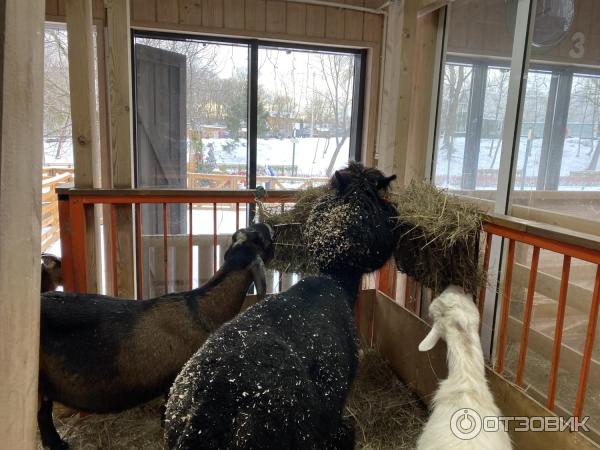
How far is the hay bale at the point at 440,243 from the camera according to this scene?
6.51 ft

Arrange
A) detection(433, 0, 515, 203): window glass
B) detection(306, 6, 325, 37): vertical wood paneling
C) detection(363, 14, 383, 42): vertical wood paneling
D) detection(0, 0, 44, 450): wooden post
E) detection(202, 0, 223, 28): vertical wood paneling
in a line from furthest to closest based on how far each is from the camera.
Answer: detection(363, 14, 383, 42): vertical wood paneling < detection(306, 6, 325, 37): vertical wood paneling < detection(202, 0, 223, 28): vertical wood paneling < detection(433, 0, 515, 203): window glass < detection(0, 0, 44, 450): wooden post

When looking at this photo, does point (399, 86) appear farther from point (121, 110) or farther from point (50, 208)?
point (50, 208)

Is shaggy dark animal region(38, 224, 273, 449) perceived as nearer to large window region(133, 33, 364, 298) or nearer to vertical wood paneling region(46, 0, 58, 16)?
large window region(133, 33, 364, 298)

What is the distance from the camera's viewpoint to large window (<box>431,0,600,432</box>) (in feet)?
8.16

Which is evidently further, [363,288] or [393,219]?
[363,288]

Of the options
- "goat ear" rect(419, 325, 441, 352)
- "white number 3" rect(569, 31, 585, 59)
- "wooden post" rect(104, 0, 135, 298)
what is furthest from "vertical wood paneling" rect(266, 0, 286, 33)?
"goat ear" rect(419, 325, 441, 352)

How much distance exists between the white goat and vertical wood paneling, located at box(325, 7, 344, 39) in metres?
3.18

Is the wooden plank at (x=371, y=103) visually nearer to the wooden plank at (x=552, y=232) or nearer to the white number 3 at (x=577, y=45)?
the white number 3 at (x=577, y=45)

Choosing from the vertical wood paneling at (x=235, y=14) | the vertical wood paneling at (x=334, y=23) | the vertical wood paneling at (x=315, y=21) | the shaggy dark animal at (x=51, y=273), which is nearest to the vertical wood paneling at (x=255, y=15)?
the vertical wood paneling at (x=235, y=14)

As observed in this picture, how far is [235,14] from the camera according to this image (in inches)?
152

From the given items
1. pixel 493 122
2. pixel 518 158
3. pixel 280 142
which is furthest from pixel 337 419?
pixel 280 142

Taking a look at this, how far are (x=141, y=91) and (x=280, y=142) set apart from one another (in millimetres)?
1368

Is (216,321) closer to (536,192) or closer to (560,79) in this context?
(536,192)

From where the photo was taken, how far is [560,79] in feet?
8.51
